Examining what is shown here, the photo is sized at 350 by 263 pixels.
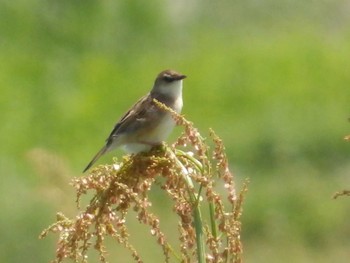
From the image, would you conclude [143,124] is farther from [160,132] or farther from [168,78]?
[168,78]

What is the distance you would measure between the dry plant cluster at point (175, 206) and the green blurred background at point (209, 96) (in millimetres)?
4962

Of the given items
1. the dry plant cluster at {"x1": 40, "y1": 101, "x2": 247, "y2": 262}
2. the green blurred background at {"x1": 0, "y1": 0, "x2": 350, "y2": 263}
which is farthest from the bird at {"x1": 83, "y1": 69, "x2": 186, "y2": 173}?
the green blurred background at {"x1": 0, "y1": 0, "x2": 350, "y2": 263}

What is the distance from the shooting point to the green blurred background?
1016cm

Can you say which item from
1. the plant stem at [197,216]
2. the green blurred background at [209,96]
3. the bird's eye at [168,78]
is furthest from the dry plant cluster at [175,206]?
the green blurred background at [209,96]

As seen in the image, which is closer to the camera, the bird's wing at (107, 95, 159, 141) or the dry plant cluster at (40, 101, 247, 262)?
the dry plant cluster at (40, 101, 247, 262)

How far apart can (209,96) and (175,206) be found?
9.15 metres

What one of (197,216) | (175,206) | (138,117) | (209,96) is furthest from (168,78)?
(209,96)

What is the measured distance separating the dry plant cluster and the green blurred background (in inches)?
195

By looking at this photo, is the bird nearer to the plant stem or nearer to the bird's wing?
the bird's wing

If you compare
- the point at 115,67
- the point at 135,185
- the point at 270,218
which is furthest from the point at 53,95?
the point at 135,185

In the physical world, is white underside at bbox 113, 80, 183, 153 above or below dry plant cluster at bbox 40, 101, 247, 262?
above

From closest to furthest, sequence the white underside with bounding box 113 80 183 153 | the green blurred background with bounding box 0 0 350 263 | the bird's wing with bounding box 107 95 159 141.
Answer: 1. the white underside with bounding box 113 80 183 153
2. the bird's wing with bounding box 107 95 159 141
3. the green blurred background with bounding box 0 0 350 263

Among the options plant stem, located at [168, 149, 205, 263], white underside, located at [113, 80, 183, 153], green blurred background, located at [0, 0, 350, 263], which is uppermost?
green blurred background, located at [0, 0, 350, 263]

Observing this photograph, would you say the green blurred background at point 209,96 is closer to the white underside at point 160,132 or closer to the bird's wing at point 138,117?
the white underside at point 160,132
